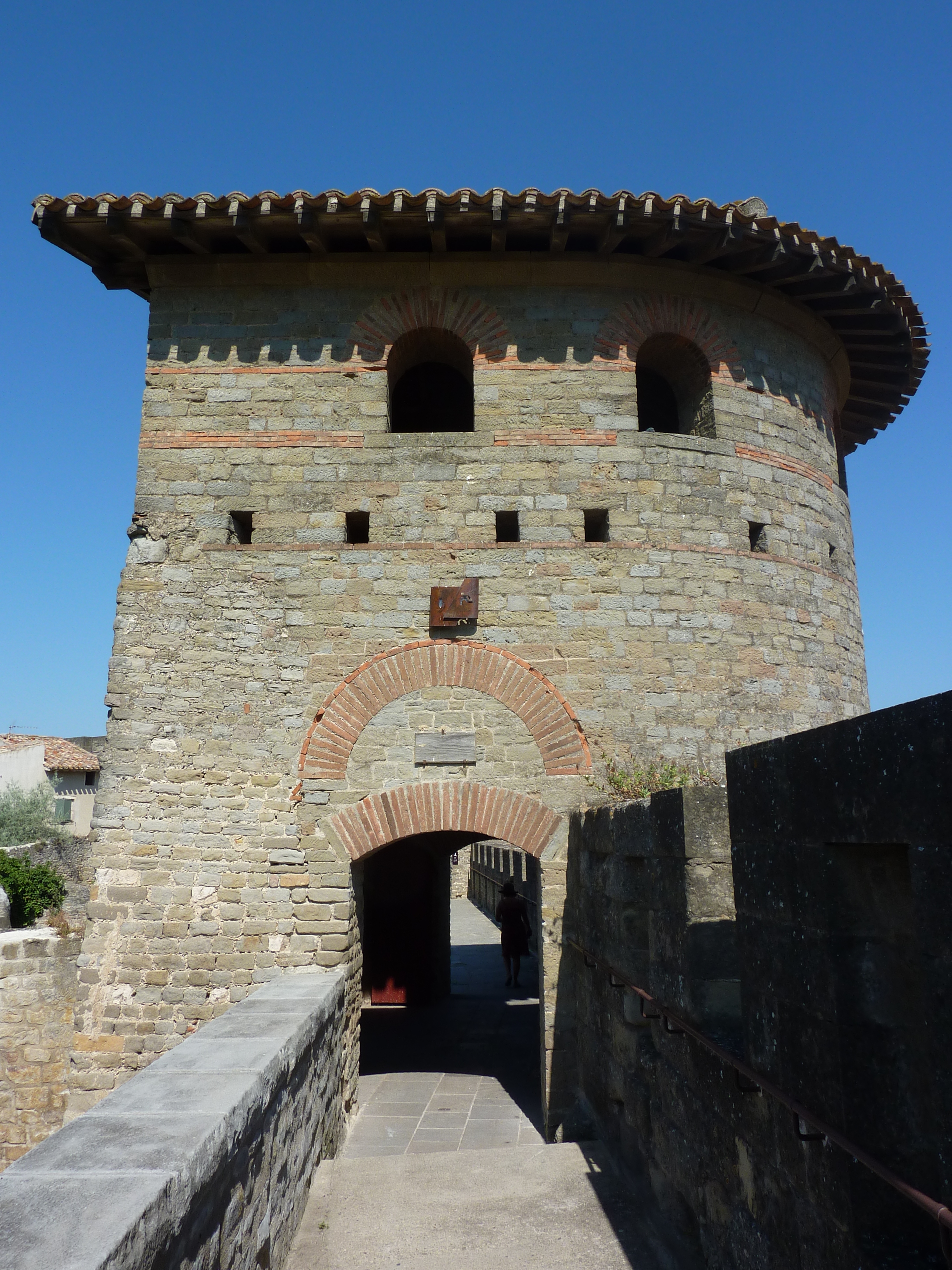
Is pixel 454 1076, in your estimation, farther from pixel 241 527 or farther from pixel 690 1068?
pixel 241 527

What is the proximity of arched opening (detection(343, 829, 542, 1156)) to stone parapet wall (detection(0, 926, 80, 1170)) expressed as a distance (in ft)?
7.37

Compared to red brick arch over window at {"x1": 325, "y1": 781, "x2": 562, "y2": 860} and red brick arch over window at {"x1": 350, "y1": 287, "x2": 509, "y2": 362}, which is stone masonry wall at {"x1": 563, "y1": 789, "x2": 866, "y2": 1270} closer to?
red brick arch over window at {"x1": 325, "y1": 781, "x2": 562, "y2": 860}

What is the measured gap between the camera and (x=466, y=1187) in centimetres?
496

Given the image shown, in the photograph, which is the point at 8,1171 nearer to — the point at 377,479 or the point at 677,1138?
the point at 677,1138

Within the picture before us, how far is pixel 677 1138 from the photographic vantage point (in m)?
3.84

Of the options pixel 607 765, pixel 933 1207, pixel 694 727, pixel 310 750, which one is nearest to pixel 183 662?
pixel 310 750

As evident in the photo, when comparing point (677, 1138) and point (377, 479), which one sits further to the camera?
point (377, 479)

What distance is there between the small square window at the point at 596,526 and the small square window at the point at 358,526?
182 cm

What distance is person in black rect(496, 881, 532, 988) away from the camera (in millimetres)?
11094

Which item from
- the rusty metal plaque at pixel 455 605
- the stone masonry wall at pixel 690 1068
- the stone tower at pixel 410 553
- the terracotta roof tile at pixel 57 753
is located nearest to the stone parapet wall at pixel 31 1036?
the stone tower at pixel 410 553

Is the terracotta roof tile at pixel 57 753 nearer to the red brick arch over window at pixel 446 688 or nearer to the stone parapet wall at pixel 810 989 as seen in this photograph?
the red brick arch over window at pixel 446 688

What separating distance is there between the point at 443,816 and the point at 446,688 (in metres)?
0.99

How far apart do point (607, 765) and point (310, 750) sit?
2308 mm

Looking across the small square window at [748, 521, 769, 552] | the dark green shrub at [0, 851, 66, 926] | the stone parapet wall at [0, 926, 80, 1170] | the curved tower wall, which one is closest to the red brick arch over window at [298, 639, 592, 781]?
the curved tower wall
